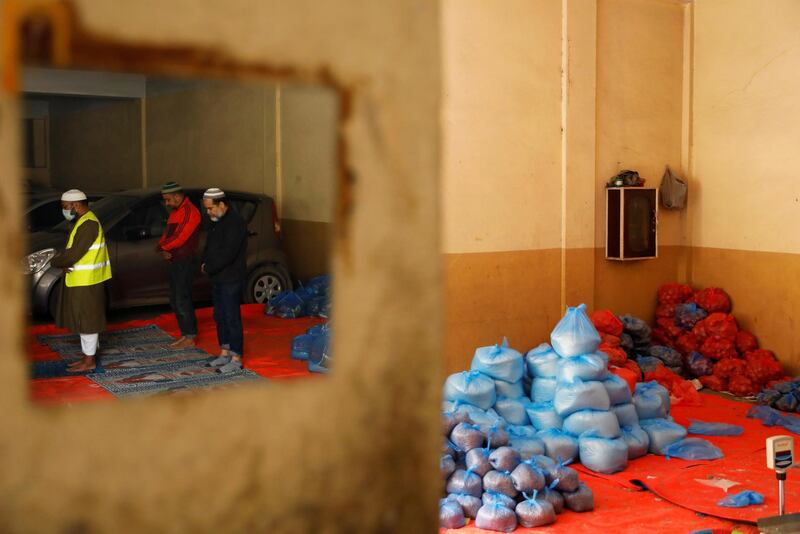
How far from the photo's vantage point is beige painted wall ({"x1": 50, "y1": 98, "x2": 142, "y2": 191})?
545 inches

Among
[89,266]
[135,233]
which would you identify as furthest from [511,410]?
[135,233]

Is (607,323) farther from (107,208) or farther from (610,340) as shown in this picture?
(107,208)

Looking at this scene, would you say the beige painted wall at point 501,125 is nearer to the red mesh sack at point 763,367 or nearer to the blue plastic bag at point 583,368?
the blue plastic bag at point 583,368

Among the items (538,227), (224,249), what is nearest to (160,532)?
(224,249)

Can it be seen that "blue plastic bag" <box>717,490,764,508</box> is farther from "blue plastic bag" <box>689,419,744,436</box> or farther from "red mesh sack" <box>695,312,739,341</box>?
"red mesh sack" <box>695,312,739,341</box>

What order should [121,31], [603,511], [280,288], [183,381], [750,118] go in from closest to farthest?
[121,31] < [603,511] < [183,381] < [750,118] < [280,288]

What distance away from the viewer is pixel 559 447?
5926mm

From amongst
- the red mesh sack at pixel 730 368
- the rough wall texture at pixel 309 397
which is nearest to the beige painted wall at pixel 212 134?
the red mesh sack at pixel 730 368

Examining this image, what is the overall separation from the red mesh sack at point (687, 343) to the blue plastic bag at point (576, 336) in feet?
8.56

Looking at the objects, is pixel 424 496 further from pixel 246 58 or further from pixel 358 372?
pixel 246 58

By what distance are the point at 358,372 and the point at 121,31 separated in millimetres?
627

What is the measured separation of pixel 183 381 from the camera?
664 centimetres

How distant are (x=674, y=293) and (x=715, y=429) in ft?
8.46

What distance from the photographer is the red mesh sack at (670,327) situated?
8758 millimetres
